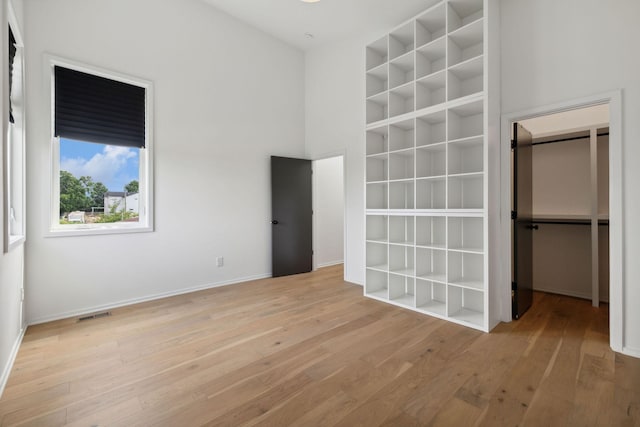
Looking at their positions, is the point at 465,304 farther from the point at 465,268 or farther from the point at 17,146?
the point at 17,146

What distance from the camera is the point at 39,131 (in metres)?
2.97

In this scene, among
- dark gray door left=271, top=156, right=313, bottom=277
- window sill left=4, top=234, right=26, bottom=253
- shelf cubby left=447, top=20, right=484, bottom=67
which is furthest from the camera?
dark gray door left=271, top=156, right=313, bottom=277

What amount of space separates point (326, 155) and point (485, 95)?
262 centimetres

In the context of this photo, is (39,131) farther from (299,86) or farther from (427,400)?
(427,400)

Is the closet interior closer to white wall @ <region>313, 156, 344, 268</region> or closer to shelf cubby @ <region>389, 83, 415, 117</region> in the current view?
shelf cubby @ <region>389, 83, 415, 117</region>

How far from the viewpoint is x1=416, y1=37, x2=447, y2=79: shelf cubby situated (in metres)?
3.21

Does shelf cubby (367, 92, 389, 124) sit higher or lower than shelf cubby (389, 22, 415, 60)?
lower

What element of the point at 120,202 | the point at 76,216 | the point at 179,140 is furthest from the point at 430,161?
the point at 76,216

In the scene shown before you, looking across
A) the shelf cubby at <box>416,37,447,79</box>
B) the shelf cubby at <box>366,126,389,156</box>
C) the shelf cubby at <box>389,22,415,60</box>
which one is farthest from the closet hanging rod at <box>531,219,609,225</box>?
the shelf cubby at <box>389,22,415,60</box>

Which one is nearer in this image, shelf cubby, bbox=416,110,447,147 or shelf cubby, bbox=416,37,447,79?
shelf cubby, bbox=416,37,447,79

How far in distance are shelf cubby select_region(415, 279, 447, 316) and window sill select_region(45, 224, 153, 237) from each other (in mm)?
3330

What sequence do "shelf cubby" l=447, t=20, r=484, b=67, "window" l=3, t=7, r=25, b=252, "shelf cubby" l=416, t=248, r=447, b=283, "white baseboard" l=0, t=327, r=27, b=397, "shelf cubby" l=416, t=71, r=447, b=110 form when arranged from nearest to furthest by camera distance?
"white baseboard" l=0, t=327, r=27, b=397, "window" l=3, t=7, r=25, b=252, "shelf cubby" l=447, t=20, r=484, b=67, "shelf cubby" l=416, t=71, r=447, b=110, "shelf cubby" l=416, t=248, r=447, b=283

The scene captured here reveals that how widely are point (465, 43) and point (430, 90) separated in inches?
22.0

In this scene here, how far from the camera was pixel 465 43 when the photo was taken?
3207 mm
